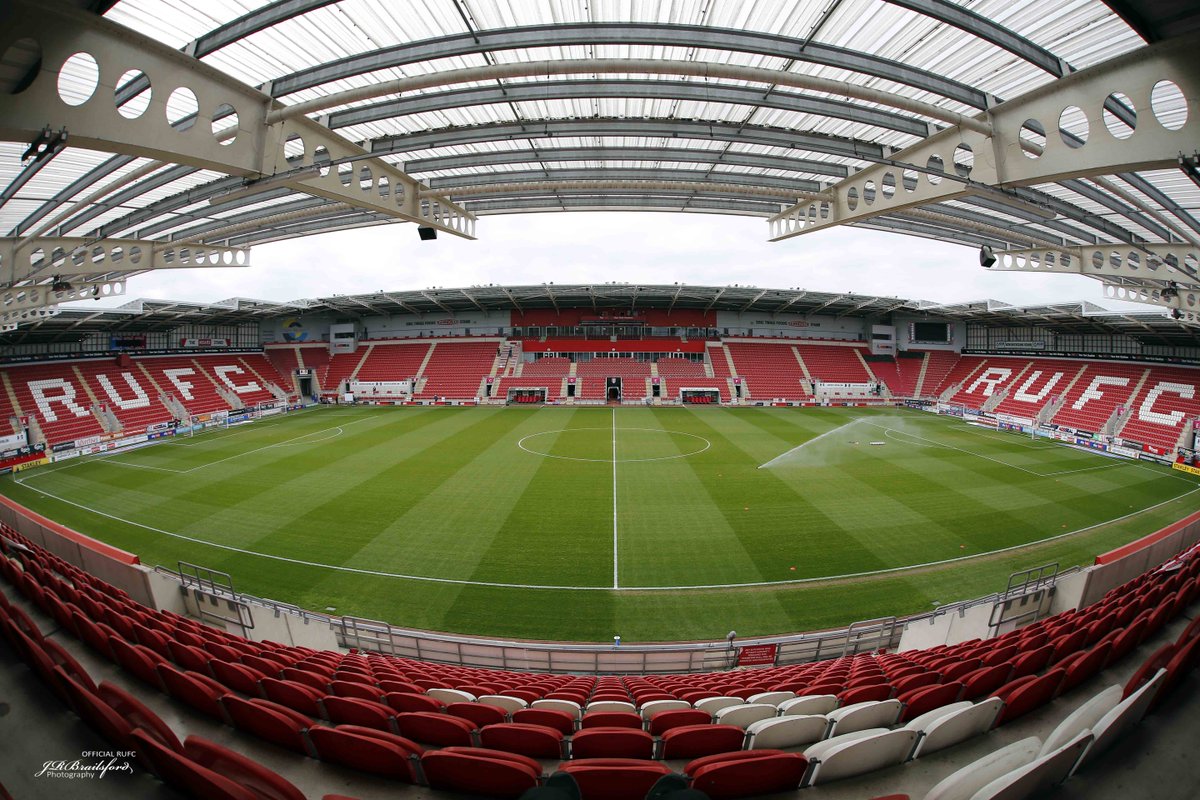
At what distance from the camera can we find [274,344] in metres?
44.9

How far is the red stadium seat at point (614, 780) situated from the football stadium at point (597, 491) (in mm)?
23

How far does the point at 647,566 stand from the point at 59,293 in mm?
23375

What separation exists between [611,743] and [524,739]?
0.60 meters

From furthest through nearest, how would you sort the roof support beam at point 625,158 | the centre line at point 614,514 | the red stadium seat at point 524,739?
the centre line at point 614,514
the roof support beam at point 625,158
the red stadium seat at point 524,739

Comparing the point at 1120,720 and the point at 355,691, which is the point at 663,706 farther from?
the point at 1120,720

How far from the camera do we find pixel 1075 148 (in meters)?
5.76

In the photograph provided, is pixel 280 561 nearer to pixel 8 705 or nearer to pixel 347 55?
pixel 8 705

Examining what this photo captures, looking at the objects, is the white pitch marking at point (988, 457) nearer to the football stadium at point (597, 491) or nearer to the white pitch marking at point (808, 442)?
the football stadium at point (597, 491)

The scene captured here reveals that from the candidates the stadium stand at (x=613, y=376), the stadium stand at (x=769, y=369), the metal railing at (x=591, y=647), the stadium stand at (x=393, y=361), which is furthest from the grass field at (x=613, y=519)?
the stadium stand at (x=393, y=361)

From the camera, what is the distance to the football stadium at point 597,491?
2.93 metres

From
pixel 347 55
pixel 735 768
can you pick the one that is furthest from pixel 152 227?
pixel 735 768

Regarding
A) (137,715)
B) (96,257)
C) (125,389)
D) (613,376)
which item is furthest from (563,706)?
(125,389)

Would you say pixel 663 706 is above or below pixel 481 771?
below

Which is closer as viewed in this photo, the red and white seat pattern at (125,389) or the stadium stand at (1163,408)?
the stadium stand at (1163,408)
